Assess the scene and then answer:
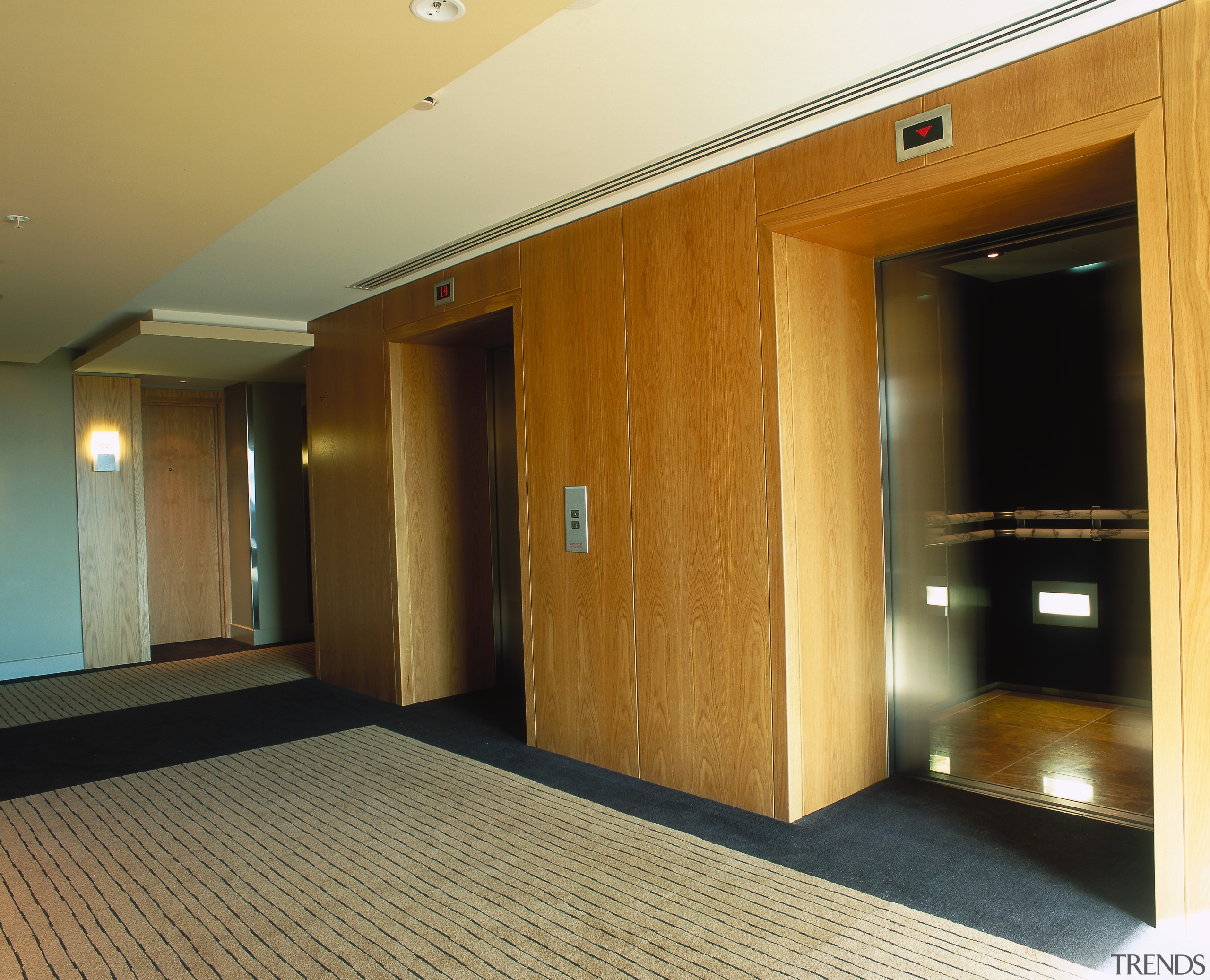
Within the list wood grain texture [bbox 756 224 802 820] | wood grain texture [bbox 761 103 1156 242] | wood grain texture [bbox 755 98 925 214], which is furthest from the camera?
wood grain texture [bbox 756 224 802 820]

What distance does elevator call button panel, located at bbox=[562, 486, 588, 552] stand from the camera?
4906 mm

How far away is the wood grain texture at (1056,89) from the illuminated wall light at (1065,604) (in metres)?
2.34

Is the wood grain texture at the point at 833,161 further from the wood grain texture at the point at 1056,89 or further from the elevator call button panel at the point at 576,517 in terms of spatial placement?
the elevator call button panel at the point at 576,517

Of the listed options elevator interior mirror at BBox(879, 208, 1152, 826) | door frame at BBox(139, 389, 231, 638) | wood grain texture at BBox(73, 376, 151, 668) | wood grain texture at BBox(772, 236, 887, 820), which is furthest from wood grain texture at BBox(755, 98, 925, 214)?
door frame at BBox(139, 389, 231, 638)

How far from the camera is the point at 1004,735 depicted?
15.2ft

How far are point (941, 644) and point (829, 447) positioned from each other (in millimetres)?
1316

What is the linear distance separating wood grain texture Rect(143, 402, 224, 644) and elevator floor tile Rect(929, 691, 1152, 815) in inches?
343

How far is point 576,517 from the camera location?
496cm

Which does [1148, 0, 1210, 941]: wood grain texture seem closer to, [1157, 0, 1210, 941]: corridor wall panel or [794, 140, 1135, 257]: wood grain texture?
[1157, 0, 1210, 941]: corridor wall panel

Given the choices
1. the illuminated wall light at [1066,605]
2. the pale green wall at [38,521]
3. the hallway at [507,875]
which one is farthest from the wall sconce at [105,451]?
the illuminated wall light at [1066,605]

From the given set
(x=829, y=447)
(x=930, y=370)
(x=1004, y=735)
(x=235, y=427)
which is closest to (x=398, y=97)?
(x=829, y=447)

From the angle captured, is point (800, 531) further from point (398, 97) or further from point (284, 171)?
point (284, 171)

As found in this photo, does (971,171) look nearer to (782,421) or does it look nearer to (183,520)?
(782,421)

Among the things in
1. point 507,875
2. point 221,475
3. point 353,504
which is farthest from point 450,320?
point 221,475
